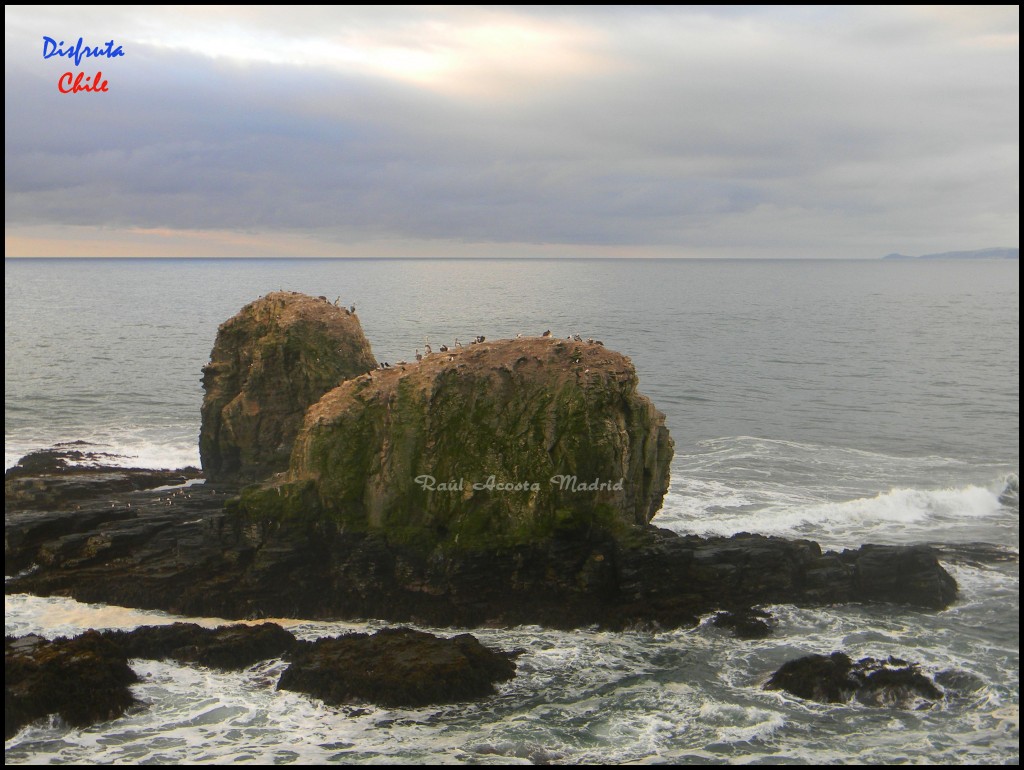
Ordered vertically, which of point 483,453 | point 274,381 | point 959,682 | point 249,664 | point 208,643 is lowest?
point 249,664

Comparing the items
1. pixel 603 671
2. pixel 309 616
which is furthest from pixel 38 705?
pixel 603 671

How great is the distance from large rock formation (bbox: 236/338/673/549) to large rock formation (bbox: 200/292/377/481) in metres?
6.16

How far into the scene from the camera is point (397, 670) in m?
23.6

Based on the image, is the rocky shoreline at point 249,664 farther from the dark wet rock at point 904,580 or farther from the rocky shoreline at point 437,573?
the dark wet rock at point 904,580

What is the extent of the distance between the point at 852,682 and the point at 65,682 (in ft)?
63.4

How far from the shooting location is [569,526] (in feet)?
94.3

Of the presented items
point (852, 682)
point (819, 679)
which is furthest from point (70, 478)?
point (852, 682)

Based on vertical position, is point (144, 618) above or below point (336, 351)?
below

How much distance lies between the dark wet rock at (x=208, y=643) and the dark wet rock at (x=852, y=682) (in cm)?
1314

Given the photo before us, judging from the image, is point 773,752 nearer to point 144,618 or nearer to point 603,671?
point 603,671

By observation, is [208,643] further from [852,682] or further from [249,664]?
[852,682]

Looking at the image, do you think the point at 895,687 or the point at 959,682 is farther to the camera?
the point at 959,682

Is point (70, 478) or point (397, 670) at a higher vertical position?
point (70, 478)

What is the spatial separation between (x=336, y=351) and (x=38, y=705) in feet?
60.2
